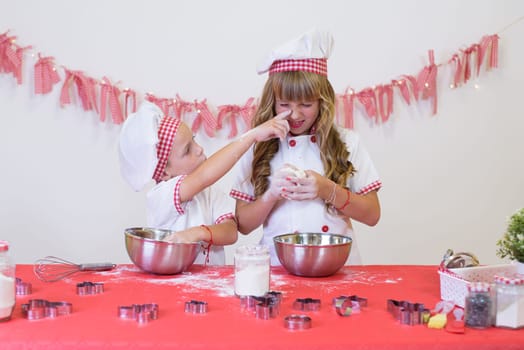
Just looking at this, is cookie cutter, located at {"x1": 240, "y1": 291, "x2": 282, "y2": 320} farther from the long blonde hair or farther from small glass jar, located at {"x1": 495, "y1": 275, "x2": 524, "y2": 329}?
the long blonde hair

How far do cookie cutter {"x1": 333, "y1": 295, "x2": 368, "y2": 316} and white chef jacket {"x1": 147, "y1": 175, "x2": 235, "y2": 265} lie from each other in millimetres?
688

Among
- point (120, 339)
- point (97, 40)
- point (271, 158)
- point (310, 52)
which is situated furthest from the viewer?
point (97, 40)

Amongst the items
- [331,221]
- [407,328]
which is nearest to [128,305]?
[407,328]

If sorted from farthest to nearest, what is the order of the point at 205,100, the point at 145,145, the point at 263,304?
the point at 205,100 → the point at 145,145 → the point at 263,304

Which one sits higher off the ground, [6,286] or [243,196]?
[243,196]

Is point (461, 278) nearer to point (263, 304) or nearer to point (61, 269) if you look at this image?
point (263, 304)

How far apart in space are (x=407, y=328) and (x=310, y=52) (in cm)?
95

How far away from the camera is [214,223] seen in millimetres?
1805

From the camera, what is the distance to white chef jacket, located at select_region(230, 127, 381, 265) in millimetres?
1803

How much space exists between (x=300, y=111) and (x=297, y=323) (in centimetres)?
87

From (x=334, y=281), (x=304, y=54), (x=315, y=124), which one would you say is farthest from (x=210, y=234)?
(x=304, y=54)

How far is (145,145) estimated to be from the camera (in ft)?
5.61

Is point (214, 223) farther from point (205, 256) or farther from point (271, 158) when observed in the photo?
point (271, 158)

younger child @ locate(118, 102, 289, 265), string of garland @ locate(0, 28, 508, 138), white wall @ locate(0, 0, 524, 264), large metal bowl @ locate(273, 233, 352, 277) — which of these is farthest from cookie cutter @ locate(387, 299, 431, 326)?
white wall @ locate(0, 0, 524, 264)
